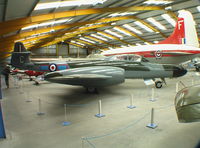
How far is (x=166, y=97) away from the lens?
22.7ft

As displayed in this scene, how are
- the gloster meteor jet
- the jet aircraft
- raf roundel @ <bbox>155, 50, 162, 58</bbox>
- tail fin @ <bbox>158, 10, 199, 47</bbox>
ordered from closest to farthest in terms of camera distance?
the gloster meteor jet, the jet aircraft, raf roundel @ <bbox>155, 50, 162, 58</bbox>, tail fin @ <bbox>158, 10, 199, 47</bbox>

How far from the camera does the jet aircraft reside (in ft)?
39.7

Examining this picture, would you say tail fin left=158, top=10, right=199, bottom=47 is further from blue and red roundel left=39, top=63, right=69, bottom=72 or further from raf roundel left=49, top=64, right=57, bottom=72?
raf roundel left=49, top=64, right=57, bottom=72

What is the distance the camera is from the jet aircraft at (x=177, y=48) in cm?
1211

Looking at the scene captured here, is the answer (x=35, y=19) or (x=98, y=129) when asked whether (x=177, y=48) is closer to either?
(x=98, y=129)

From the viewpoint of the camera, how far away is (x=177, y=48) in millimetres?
12133

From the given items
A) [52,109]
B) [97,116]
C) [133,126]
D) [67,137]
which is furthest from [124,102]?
[67,137]

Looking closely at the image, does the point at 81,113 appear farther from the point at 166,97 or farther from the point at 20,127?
the point at 166,97

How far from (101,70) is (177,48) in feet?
27.5

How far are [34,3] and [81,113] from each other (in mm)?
6603

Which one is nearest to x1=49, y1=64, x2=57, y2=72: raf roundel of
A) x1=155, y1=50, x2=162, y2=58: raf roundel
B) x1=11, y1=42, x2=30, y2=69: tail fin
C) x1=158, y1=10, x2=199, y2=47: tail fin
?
x1=11, y1=42, x2=30, y2=69: tail fin

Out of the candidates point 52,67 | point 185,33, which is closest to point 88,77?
point 52,67

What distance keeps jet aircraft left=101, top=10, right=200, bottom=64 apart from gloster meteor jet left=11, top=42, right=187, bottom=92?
13.5 feet

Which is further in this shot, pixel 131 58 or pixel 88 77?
pixel 131 58
